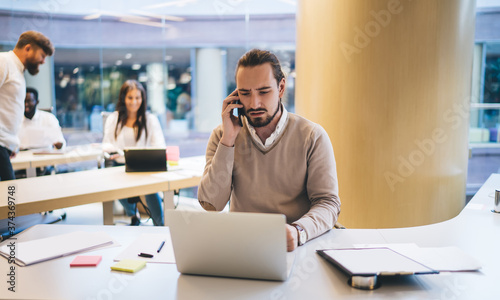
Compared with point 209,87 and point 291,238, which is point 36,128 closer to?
point 209,87

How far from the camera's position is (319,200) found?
5.88 feet

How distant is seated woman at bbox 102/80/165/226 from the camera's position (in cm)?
387

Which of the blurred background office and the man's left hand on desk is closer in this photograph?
the man's left hand on desk

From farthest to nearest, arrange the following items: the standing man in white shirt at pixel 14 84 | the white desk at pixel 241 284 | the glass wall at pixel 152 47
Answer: the glass wall at pixel 152 47 < the standing man in white shirt at pixel 14 84 < the white desk at pixel 241 284

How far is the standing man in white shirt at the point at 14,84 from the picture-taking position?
305 cm

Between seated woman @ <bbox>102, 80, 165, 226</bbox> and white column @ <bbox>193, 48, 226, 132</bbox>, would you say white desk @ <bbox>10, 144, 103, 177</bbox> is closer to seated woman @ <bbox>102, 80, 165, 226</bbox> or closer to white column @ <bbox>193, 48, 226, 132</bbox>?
seated woman @ <bbox>102, 80, 165, 226</bbox>

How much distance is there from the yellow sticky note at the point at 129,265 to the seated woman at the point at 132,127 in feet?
8.31

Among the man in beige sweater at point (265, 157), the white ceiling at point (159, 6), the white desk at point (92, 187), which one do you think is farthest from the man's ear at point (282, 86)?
the white ceiling at point (159, 6)

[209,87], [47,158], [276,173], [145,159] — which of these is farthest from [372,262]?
[209,87]

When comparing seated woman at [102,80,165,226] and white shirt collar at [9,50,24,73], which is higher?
white shirt collar at [9,50,24,73]

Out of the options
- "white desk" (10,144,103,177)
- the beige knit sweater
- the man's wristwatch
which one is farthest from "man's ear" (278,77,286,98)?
"white desk" (10,144,103,177)

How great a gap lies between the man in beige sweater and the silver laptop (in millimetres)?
665

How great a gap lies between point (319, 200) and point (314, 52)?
1405mm

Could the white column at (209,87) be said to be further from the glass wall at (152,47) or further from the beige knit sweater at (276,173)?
the beige knit sweater at (276,173)
